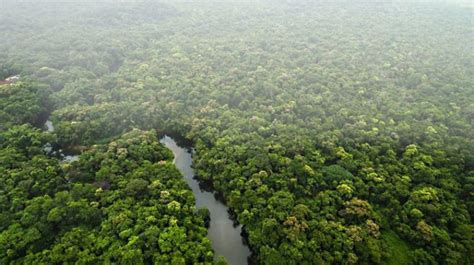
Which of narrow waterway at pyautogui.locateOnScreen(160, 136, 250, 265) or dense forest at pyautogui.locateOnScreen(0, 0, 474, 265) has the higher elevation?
dense forest at pyautogui.locateOnScreen(0, 0, 474, 265)

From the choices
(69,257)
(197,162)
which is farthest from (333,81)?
(69,257)

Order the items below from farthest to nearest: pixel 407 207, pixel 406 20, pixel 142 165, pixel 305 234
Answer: pixel 406 20 < pixel 142 165 < pixel 407 207 < pixel 305 234

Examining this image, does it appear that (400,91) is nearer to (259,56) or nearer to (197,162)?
(259,56)

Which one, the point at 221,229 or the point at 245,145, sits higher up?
the point at 245,145

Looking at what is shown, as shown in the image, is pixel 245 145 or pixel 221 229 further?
pixel 245 145

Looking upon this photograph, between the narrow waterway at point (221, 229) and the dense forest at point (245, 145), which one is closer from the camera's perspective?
the dense forest at point (245, 145)
